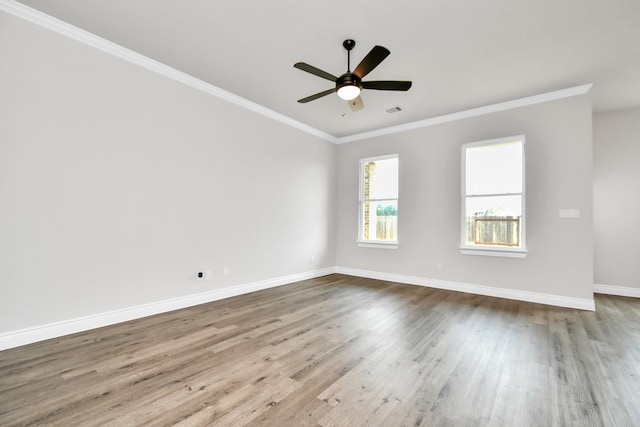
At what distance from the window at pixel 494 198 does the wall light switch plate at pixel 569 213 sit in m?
0.44

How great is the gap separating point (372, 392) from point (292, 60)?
3.36 m

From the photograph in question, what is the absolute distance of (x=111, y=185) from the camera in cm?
302

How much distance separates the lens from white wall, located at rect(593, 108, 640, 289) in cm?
452

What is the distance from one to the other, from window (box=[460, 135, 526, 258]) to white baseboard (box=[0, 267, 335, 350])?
11.8ft

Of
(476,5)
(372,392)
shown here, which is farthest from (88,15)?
(372,392)

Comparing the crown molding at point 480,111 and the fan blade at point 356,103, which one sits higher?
the crown molding at point 480,111

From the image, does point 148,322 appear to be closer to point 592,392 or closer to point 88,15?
point 88,15

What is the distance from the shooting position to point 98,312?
115 inches

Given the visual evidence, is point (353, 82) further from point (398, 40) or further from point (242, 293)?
point (242, 293)

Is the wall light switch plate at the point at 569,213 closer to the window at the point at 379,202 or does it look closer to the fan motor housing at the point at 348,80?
the window at the point at 379,202

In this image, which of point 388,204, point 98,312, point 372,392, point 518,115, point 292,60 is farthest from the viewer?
point 388,204

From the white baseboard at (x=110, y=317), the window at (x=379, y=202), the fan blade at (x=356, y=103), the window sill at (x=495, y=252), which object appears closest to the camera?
the white baseboard at (x=110, y=317)

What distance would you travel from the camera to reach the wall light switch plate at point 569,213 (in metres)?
3.85

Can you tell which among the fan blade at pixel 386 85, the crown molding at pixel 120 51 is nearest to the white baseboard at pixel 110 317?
the crown molding at pixel 120 51
